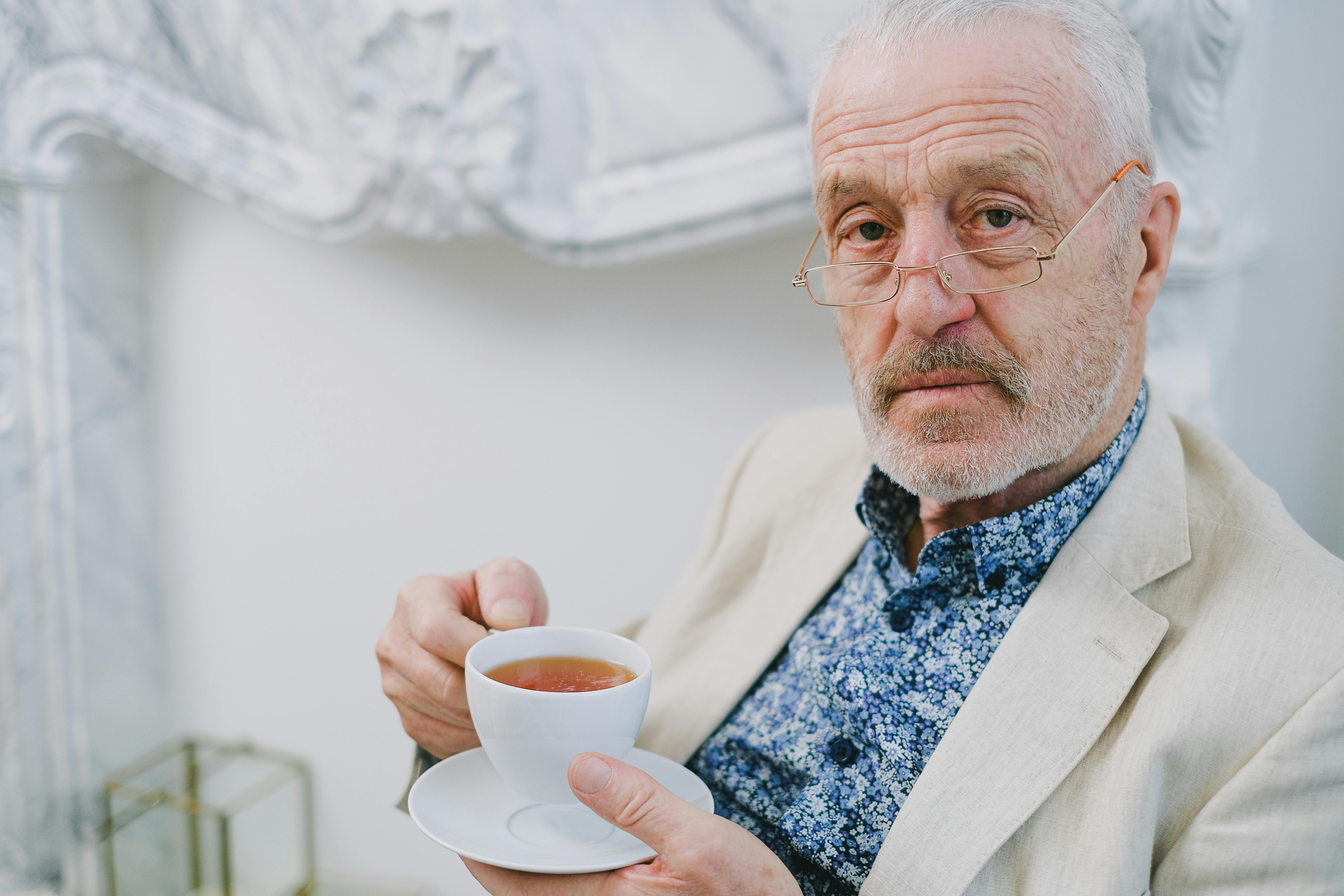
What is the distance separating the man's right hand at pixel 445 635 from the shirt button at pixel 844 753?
1.03ft

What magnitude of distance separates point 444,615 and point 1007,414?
0.54 m

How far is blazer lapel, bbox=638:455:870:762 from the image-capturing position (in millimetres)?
1012

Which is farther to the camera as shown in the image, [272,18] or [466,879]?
[466,879]

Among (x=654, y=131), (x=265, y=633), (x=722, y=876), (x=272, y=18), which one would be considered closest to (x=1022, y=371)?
(x=722, y=876)

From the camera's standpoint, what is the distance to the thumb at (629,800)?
645 mm

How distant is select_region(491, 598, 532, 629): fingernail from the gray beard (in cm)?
38

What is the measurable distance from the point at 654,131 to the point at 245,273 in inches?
34.3

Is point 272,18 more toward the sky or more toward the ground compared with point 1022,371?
more toward the sky

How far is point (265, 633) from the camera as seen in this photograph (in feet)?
5.87

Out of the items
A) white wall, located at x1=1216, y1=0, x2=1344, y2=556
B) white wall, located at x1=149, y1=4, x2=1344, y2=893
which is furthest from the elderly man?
white wall, located at x1=149, y1=4, x2=1344, y2=893

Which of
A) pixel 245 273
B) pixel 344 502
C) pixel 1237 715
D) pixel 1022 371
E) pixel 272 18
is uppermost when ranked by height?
pixel 272 18

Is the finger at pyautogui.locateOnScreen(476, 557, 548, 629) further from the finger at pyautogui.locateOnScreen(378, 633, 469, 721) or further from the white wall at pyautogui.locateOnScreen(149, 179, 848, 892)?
the white wall at pyautogui.locateOnScreen(149, 179, 848, 892)

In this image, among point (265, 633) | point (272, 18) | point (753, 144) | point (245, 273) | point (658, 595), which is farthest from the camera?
point (265, 633)

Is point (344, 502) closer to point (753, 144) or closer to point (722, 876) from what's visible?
point (753, 144)
